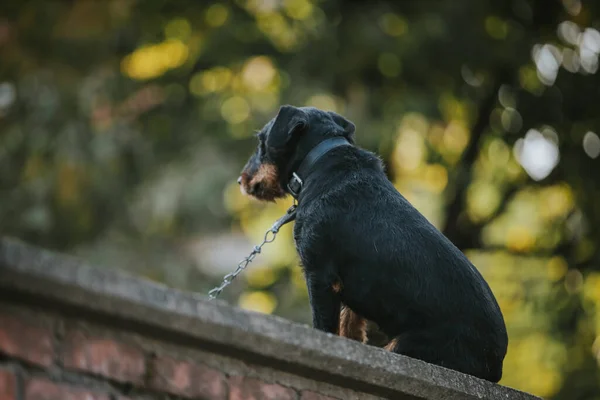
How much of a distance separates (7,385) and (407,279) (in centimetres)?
228

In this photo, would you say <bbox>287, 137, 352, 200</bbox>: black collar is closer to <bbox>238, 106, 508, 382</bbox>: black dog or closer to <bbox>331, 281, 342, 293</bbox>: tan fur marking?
<bbox>238, 106, 508, 382</bbox>: black dog

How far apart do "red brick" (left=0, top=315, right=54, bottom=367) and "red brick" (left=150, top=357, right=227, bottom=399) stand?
1.11 feet

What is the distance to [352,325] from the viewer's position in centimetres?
491

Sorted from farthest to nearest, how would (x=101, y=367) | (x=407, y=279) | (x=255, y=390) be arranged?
(x=407, y=279), (x=255, y=390), (x=101, y=367)

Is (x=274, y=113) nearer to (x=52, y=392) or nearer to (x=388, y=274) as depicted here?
(x=388, y=274)

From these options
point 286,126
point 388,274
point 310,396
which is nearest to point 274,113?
point 286,126

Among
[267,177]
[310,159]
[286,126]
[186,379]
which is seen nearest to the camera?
[186,379]

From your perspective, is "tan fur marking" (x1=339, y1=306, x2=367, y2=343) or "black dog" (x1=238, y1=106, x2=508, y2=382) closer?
"black dog" (x1=238, y1=106, x2=508, y2=382)

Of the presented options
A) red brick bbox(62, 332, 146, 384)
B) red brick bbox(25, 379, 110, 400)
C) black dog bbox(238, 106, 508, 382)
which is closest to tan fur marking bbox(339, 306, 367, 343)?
black dog bbox(238, 106, 508, 382)

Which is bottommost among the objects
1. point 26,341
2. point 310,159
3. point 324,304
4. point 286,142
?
point 26,341

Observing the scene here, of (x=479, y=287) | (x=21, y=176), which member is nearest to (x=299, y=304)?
(x=21, y=176)

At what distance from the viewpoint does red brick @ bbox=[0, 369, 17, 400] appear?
236 cm

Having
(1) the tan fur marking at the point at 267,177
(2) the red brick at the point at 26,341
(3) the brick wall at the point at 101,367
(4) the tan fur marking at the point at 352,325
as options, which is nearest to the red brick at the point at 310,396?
(3) the brick wall at the point at 101,367

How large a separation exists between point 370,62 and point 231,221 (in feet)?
9.28
